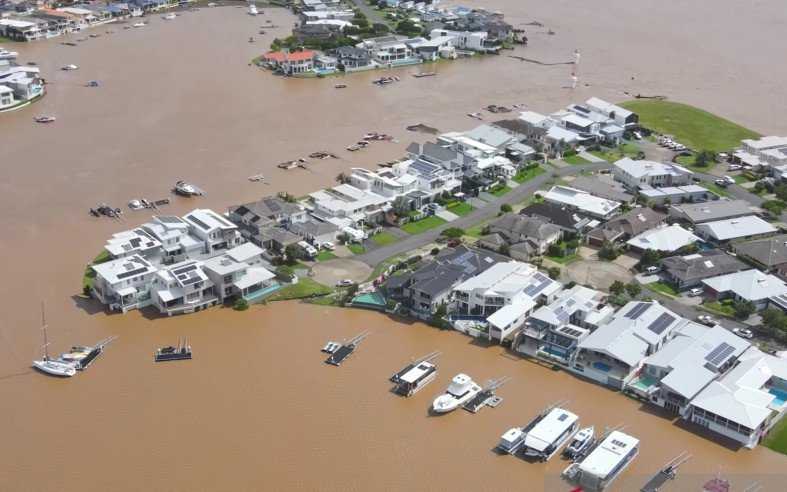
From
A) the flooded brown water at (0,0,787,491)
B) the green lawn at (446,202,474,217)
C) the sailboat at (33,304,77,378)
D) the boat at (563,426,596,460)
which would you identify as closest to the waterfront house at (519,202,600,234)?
the green lawn at (446,202,474,217)

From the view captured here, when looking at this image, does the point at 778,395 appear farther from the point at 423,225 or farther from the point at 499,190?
the point at 499,190

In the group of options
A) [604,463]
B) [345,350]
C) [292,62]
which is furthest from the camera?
[292,62]

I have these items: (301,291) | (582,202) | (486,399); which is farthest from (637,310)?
(301,291)

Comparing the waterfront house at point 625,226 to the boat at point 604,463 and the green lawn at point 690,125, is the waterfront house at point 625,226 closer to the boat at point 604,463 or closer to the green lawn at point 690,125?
the green lawn at point 690,125

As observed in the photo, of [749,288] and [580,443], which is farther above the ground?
[749,288]

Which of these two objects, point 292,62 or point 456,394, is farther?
point 292,62
